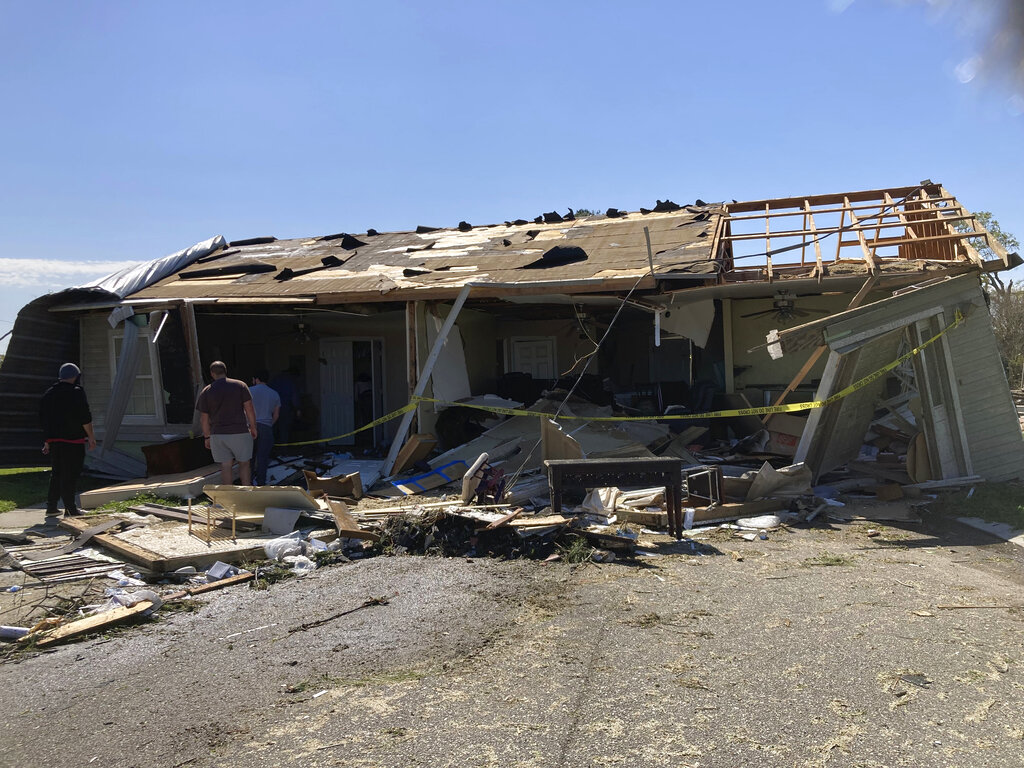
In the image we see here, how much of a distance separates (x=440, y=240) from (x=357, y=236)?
2394mm

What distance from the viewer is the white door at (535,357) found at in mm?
15930

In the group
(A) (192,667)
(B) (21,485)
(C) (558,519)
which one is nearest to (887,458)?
(C) (558,519)

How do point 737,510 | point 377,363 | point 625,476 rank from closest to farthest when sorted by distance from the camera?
1. point 625,476
2. point 737,510
3. point 377,363

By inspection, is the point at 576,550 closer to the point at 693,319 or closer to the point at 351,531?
the point at 351,531

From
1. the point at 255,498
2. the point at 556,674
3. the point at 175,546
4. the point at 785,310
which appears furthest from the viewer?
the point at 785,310

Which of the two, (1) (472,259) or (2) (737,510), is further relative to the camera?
(1) (472,259)

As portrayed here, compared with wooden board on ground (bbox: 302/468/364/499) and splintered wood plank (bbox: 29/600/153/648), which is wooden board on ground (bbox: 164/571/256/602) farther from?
wooden board on ground (bbox: 302/468/364/499)

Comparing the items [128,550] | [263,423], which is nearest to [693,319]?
[263,423]

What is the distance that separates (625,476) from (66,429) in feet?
20.1

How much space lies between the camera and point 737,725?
3.55 m

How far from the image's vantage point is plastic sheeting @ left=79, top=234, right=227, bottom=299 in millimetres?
13352

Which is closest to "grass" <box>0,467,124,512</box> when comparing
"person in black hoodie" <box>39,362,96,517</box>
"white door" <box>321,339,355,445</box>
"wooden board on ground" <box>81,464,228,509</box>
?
"wooden board on ground" <box>81,464,228,509</box>

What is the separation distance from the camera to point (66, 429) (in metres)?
8.73

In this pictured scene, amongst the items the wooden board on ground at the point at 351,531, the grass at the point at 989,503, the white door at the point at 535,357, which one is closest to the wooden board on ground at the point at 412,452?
the wooden board on ground at the point at 351,531
